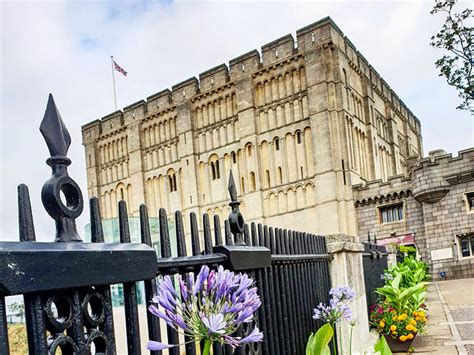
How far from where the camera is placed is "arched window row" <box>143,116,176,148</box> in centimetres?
3897

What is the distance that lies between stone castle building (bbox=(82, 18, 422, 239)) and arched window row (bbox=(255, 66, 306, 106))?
2.7 inches

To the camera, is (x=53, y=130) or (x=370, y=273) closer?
(x=53, y=130)

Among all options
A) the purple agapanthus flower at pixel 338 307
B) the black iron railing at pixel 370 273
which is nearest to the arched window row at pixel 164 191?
the black iron railing at pixel 370 273

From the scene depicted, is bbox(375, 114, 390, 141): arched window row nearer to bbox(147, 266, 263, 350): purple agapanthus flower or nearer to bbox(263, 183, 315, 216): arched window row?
bbox(263, 183, 315, 216): arched window row

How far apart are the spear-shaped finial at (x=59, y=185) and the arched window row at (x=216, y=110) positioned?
34.2 meters

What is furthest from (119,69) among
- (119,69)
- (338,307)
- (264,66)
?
(338,307)

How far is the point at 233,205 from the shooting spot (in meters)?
2.60

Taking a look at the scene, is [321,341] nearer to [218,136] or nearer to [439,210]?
[439,210]

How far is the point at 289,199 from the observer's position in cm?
3216

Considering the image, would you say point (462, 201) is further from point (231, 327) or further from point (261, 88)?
point (231, 327)

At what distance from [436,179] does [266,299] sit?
24.5 metres

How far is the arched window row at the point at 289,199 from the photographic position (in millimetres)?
31381

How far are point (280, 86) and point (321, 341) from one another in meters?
31.8

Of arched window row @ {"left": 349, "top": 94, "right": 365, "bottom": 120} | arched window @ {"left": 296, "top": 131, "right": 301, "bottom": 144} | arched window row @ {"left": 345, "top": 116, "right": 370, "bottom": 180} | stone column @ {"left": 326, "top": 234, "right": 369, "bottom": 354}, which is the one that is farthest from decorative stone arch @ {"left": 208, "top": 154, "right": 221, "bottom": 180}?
stone column @ {"left": 326, "top": 234, "right": 369, "bottom": 354}
